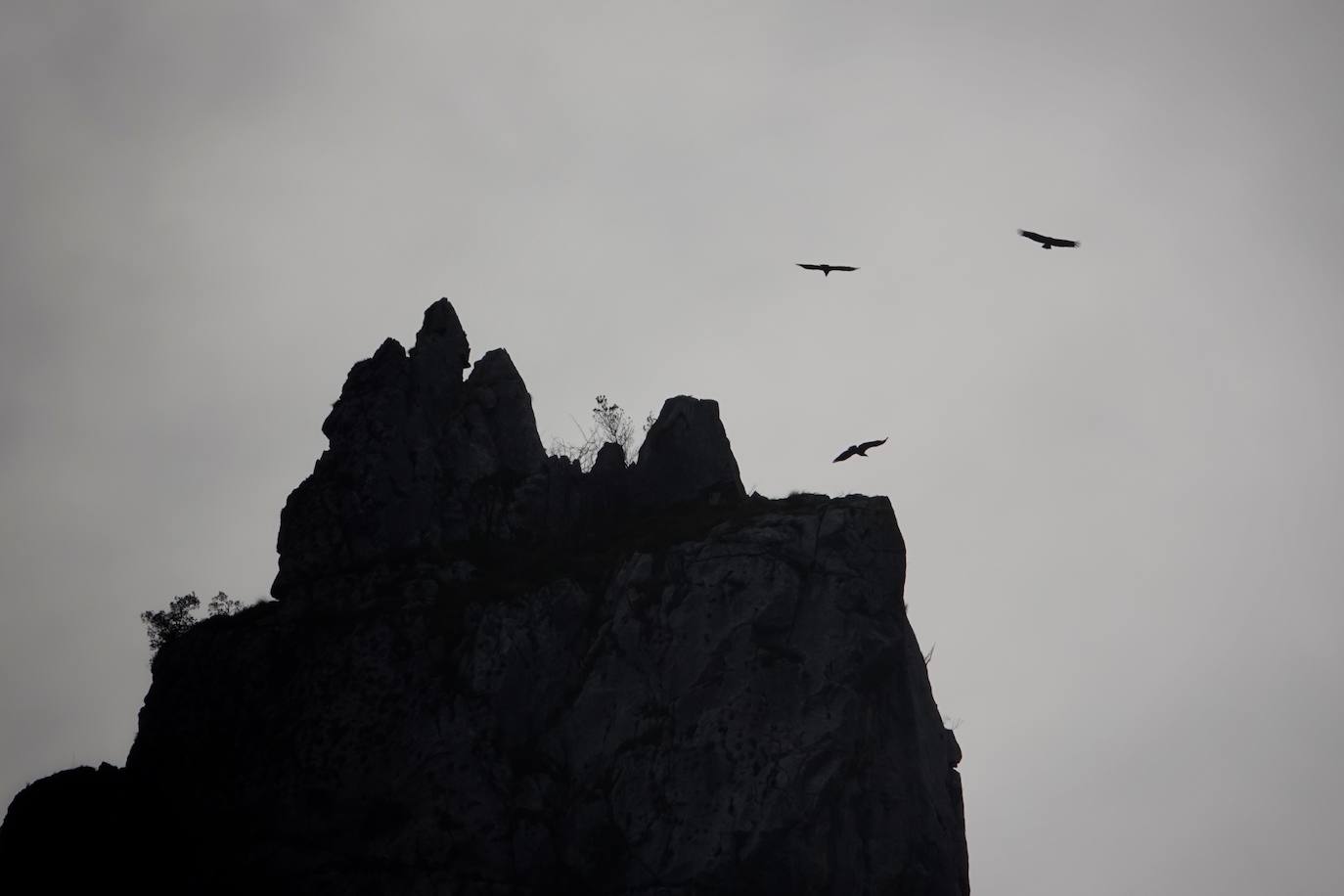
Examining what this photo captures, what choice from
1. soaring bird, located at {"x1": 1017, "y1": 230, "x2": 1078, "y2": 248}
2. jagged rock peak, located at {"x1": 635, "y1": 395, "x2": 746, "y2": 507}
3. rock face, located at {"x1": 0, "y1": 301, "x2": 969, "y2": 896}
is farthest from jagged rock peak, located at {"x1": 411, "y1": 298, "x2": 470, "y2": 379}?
soaring bird, located at {"x1": 1017, "y1": 230, "x2": 1078, "y2": 248}

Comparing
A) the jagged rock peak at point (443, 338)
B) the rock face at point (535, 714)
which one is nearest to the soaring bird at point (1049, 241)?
the rock face at point (535, 714)

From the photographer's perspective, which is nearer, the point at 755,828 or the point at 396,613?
the point at 755,828

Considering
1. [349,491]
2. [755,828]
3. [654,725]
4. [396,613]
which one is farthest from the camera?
[349,491]

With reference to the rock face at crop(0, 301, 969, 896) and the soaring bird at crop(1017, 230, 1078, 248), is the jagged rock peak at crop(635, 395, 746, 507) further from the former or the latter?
the soaring bird at crop(1017, 230, 1078, 248)

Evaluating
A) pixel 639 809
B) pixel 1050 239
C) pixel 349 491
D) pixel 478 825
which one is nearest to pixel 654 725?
pixel 639 809

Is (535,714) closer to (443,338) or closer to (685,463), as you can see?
(685,463)

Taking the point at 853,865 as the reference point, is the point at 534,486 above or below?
above

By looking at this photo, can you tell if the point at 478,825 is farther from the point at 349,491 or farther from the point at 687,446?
the point at 687,446

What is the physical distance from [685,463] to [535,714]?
17187mm

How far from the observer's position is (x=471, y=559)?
214 ft

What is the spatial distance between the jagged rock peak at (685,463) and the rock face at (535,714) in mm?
1595

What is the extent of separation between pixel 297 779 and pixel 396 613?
907 cm

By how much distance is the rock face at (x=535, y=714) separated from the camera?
54.7 metres

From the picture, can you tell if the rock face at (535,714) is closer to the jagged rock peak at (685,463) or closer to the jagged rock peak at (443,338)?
the jagged rock peak at (685,463)
